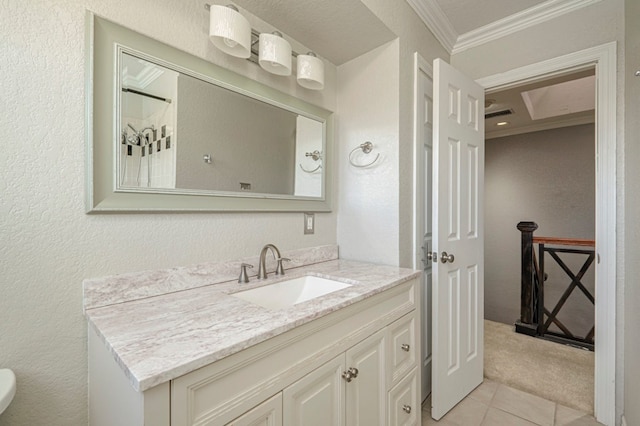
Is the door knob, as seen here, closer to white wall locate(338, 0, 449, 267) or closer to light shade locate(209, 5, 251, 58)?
white wall locate(338, 0, 449, 267)

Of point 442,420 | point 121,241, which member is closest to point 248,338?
point 121,241

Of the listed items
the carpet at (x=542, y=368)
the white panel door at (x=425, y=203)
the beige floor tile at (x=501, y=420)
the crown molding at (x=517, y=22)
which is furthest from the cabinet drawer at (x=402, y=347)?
the crown molding at (x=517, y=22)

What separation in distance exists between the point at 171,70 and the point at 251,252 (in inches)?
33.8

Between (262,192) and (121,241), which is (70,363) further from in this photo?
(262,192)

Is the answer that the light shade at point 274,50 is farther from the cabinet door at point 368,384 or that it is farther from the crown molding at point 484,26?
the cabinet door at point 368,384

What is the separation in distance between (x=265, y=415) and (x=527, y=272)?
329cm

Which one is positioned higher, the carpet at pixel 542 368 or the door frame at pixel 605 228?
the door frame at pixel 605 228

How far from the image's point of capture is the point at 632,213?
1440mm

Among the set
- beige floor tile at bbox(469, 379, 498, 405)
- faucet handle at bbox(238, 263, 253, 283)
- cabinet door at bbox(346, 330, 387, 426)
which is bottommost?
beige floor tile at bbox(469, 379, 498, 405)

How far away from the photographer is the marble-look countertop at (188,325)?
1.94 feet

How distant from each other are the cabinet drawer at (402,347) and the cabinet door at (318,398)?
0.35m

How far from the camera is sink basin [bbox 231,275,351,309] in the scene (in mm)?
1222

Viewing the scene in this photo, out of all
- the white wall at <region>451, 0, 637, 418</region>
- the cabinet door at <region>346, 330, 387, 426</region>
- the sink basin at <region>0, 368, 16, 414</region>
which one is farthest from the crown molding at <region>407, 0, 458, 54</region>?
the sink basin at <region>0, 368, 16, 414</region>

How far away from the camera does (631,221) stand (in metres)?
1.47
